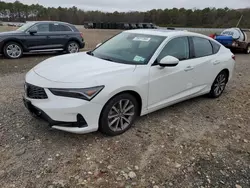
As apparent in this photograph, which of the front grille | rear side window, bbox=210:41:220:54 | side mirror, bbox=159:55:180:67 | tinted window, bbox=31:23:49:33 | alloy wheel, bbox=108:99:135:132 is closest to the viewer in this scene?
the front grille

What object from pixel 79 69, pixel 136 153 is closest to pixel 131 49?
pixel 79 69

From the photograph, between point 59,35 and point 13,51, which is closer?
point 13,51

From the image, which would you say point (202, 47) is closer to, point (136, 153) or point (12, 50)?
point (136, 153)

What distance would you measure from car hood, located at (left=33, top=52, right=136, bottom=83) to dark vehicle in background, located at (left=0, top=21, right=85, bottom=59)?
6.10 meters

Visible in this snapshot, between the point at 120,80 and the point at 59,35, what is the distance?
772 centimetres

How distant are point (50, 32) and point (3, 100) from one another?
592cm

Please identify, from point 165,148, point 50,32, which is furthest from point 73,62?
point 50,32

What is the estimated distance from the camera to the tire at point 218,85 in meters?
5.22

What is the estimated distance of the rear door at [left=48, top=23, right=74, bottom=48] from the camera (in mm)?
9911

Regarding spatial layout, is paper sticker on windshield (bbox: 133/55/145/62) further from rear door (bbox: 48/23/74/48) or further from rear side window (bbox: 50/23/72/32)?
rear side window (bbox: 50/23/72/32)

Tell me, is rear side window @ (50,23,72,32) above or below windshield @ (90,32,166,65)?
above

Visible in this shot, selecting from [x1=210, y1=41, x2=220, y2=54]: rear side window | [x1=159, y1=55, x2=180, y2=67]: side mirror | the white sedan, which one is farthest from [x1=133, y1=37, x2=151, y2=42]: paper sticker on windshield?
[x1=210, y1=41, x2=220, y2=54]: rear side window

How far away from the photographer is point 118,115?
3.45m

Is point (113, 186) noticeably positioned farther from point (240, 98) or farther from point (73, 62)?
point (240, 98)
